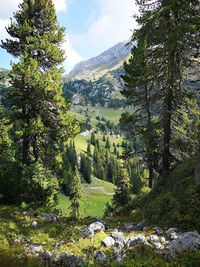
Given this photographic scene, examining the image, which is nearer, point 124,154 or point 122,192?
point 124,154

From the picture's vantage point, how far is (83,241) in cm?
1244

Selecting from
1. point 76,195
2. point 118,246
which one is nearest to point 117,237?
point 118,246

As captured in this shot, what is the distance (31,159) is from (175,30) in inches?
603

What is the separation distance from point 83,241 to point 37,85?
13819 mm

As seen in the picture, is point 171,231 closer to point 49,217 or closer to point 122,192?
point 49,217

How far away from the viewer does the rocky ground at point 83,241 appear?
9.54 metres

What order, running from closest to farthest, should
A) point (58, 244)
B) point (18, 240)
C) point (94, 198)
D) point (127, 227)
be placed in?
point (58, 244)
point (18, 240)
point (127, 227)
point (94, 198)

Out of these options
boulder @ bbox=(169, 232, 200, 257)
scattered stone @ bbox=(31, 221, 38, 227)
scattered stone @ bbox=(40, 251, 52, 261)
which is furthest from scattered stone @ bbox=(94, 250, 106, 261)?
scattered stone @ bbox=(31, 221, 38, 227)

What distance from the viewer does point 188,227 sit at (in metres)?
13.8

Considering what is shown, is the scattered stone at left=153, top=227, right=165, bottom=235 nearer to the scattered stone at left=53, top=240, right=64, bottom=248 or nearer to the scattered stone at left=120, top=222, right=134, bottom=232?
the scattered stone at left=120, top=222, right=134, bottom=232

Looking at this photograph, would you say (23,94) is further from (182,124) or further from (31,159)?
(182,124)

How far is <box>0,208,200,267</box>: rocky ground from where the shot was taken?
9.54 metres

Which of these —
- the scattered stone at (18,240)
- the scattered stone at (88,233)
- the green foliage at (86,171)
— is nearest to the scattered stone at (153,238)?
the scattered stone at (88,233)

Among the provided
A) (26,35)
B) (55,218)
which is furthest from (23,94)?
(55,218)
